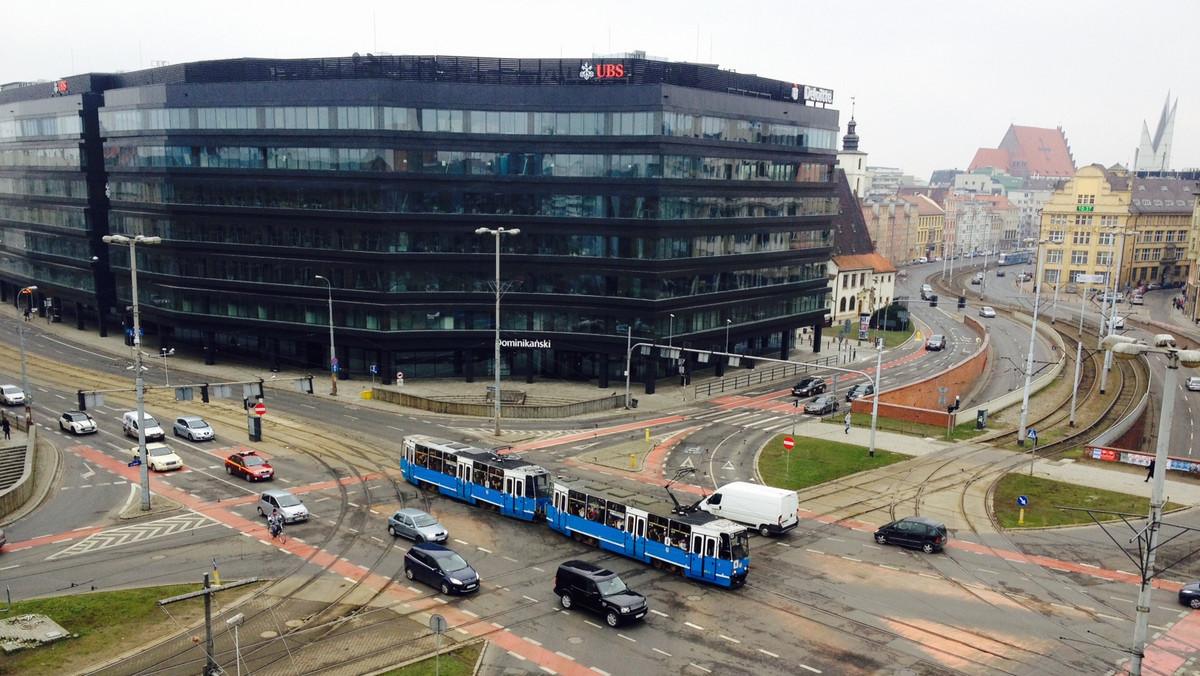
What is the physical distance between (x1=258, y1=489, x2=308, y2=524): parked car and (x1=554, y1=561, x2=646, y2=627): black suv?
16245 millimetres

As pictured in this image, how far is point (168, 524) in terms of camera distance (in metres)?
44.5

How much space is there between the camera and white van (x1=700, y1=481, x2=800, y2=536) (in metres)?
44.1

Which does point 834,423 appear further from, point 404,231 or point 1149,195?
point 1149,195

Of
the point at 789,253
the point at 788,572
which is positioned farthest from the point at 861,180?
the point at 788,572

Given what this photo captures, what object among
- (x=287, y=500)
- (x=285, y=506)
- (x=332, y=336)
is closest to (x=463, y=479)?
(x=287, y=500)

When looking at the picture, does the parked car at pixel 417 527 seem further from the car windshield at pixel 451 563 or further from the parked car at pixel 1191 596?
the parked car at pixel 1191 596

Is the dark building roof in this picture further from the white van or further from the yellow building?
the white van

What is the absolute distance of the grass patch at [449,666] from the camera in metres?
29.2

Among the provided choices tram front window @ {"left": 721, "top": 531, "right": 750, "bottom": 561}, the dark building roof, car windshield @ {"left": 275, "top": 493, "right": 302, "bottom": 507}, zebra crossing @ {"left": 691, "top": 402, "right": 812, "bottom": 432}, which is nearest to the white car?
car windshield @ {"left": 275, "top": 493, "right": 302, "bottom": 507}

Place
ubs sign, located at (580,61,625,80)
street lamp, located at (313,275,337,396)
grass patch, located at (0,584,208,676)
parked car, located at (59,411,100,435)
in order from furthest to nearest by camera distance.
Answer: ubs sign, located at (580,61,625,80), street lamp, located at (313,275,337,396), parked car, located at (59,411,100,435), grass patch, located at (0,584,208,676)

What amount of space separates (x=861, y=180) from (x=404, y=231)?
122848mm

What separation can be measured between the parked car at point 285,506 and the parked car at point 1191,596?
39622mm

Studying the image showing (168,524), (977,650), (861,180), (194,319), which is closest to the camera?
(977,650)

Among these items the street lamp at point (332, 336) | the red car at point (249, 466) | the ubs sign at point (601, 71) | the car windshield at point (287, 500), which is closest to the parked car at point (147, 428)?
the red car at point (249, 466)
